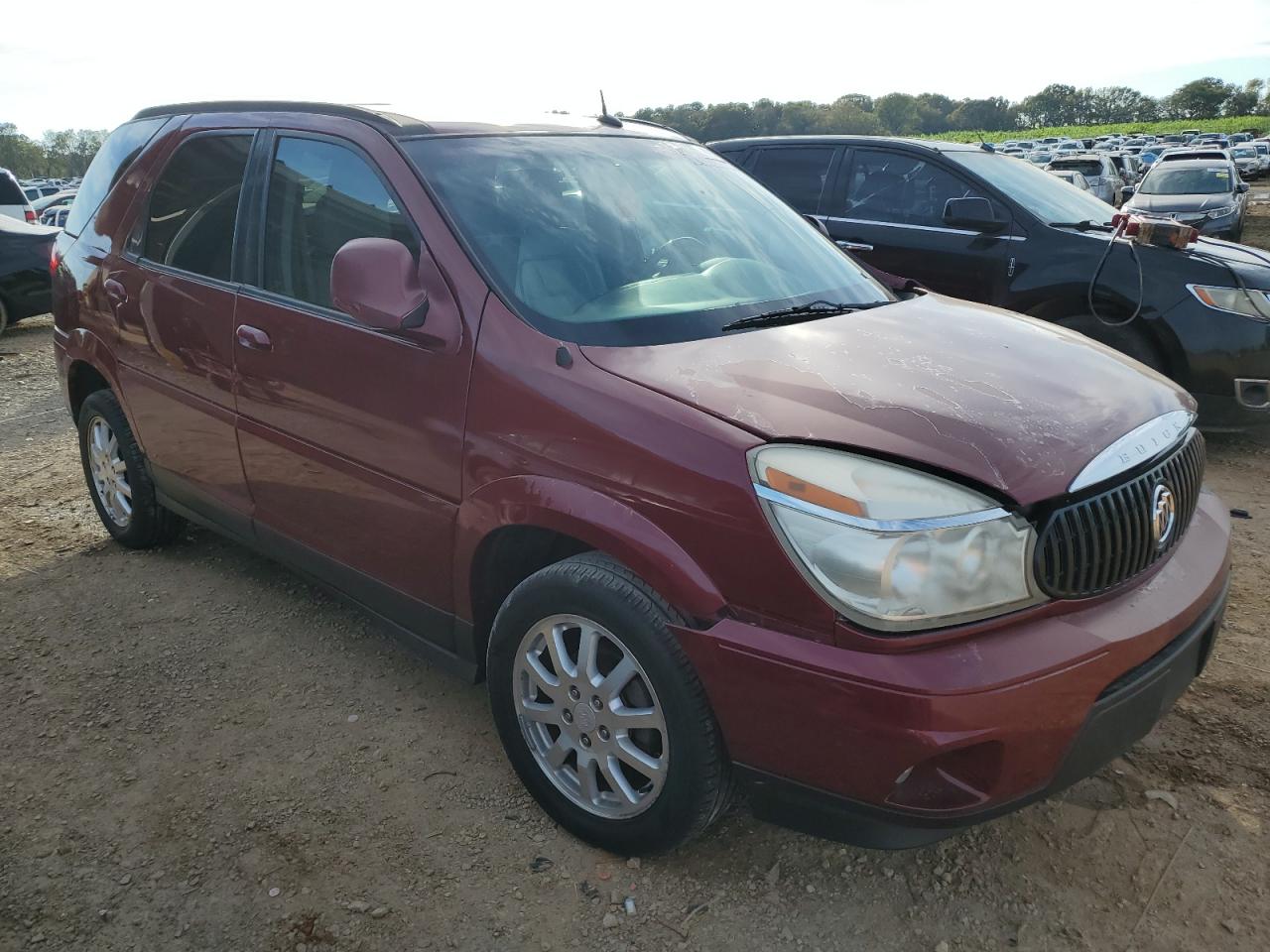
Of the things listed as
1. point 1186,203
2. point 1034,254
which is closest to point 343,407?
point 1034,254

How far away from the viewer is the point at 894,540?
1.92 meters

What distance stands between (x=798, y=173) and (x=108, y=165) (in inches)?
166

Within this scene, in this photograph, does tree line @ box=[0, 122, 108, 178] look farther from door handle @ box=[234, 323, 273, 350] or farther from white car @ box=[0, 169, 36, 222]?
door handle @ box=[234, 323, 273, 350]

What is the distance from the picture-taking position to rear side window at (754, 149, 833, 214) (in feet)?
21.5

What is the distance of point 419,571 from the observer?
2.82m

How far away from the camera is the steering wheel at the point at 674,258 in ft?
9.19

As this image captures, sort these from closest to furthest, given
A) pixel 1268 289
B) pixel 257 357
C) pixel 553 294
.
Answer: pixel 553 294 → pixel 257 357 → pixel 1268 289

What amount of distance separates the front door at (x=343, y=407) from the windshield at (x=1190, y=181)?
680 inches

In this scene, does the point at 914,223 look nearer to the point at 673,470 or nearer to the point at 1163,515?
the point at 1163,515

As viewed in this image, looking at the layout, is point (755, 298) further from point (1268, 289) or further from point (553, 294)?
point (1268, 289)

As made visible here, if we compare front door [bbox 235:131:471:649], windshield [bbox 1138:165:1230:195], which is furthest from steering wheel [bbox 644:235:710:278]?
windshield [bbox 1138:165:1230:195]

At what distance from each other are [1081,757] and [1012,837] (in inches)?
21.8

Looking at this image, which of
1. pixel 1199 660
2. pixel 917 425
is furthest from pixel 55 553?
pixel 1199 660

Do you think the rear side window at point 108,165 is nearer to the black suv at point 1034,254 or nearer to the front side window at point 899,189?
the black suv at point 1034,254
